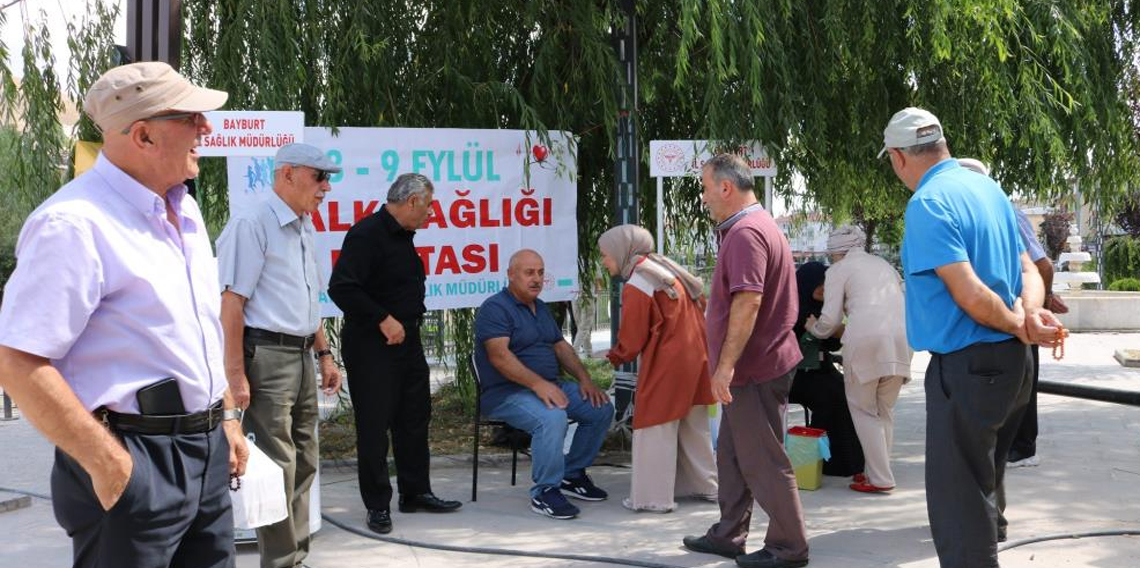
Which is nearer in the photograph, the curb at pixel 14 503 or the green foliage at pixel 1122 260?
the curb at pixel 14 503

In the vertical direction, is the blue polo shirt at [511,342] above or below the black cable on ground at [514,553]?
above

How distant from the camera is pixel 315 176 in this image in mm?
5043

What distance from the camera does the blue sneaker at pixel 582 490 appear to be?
6773 mm

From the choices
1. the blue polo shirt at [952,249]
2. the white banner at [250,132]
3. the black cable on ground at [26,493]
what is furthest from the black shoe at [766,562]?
the black cable on ground at [26,493]

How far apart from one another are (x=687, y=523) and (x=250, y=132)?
9.94 feet

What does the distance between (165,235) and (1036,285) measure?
3135mm

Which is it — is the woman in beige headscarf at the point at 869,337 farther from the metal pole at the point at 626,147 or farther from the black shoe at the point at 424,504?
the black shoe at the point at 424,504

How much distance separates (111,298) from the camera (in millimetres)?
2586

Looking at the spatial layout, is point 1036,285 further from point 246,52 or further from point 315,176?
point 246,52

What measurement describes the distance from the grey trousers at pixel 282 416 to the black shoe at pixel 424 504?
1357mm

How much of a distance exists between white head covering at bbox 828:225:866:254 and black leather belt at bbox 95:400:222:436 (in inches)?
190

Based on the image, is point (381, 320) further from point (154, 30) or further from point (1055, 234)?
point (1055, 234)

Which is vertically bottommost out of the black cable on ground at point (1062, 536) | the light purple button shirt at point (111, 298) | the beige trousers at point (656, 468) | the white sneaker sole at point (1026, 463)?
the black cable on ground at point (1062, 536)

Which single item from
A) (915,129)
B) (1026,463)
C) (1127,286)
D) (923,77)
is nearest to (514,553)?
(915,129)
